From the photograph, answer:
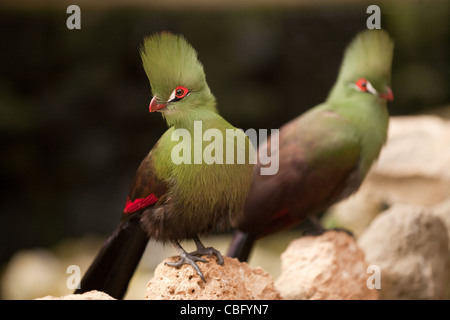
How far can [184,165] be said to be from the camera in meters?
1.40

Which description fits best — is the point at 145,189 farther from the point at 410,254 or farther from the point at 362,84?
the point at 410,254

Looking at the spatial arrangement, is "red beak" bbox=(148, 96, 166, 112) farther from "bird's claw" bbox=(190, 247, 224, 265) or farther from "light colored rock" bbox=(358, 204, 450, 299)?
"light colored rock" bbox=(358, 204, 450, 299)

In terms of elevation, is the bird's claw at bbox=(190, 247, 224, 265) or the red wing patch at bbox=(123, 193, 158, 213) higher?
the red wing patch at bbox=(123, 193, 158, 213)

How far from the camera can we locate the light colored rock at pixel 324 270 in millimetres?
1842

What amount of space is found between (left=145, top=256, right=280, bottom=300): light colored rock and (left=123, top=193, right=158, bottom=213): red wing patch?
0.18 metres

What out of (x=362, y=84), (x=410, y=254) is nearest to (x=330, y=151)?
(x=362, y=84)

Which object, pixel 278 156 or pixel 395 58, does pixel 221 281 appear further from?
pixel 395 58

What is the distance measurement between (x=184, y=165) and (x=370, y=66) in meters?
0.92

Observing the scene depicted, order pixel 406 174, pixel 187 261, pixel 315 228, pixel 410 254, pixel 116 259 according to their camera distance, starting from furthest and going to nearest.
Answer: pixel 406 174, pixel 410 254, pixel 315 228, pixel 116 259, pixel 187 261

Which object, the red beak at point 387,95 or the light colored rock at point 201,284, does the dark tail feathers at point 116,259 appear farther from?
the red beak at point 387,95

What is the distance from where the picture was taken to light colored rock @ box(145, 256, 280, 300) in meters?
1.44

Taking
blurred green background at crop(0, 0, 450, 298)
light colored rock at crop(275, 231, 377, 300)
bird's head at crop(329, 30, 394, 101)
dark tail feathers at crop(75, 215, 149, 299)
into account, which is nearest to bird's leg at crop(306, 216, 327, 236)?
light colored rock at crop(275, 231, 377, 300)

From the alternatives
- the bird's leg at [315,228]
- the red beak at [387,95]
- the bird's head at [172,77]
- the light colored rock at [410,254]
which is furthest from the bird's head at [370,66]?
the bird's head at [172,77]

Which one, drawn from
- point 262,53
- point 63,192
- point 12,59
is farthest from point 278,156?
point 12,59
